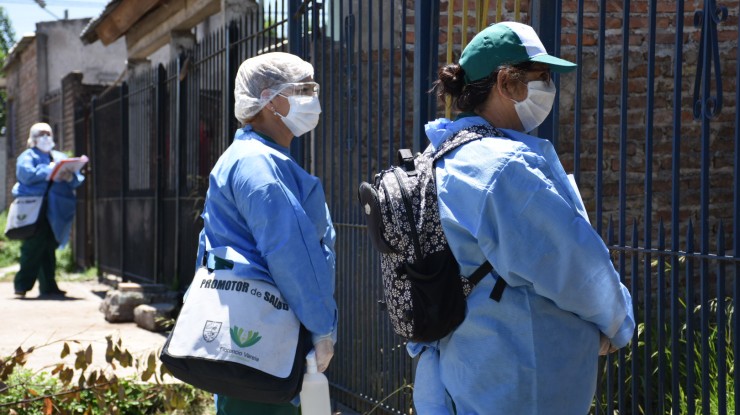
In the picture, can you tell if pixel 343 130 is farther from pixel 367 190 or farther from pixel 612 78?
pixel 367 190

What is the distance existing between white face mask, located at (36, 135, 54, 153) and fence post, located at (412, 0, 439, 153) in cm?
783

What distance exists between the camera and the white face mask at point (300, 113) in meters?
3.67

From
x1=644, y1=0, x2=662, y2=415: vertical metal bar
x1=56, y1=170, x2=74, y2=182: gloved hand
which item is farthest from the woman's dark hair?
x1=56, y1=170, x2=74, y2=182: gloved hand

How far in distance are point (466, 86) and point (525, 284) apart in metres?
0.59

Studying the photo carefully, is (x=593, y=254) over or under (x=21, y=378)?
over

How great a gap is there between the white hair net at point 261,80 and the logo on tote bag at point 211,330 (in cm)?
79

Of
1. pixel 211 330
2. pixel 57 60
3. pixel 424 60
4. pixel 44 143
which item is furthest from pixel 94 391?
pixel 57 60

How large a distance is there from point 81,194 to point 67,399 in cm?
951

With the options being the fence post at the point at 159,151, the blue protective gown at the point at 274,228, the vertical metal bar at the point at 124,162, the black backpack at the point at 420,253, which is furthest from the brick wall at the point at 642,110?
the vertical metal bar at the point at 124,162

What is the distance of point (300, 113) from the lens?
3697 millimetres

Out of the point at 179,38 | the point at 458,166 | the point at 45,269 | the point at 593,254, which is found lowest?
the point at 45,269

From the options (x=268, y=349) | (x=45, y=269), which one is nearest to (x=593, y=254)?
(x=268, y=349)

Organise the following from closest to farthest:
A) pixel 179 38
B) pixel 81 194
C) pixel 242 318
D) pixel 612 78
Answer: pixel 242 318 → pixel 612 78 → pixel 179 38 → pixel 81 194

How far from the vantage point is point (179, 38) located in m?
10.9
